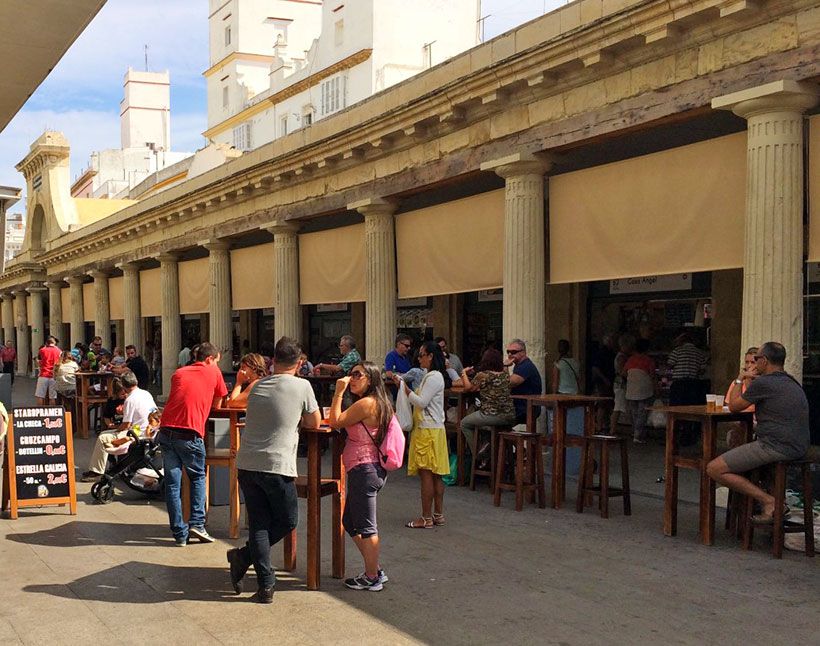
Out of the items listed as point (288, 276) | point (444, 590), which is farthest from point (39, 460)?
point (288, 276)

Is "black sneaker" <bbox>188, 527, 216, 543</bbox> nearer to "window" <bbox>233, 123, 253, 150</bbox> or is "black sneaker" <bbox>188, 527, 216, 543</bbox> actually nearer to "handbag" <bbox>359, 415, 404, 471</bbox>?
"handbag" <bbox>359, 415, 404, 471</bbox>

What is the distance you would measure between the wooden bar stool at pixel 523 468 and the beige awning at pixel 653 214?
2646mm

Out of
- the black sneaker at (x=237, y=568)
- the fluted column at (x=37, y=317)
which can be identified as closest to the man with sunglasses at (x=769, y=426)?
the black sneaker at (x=237, y=568)

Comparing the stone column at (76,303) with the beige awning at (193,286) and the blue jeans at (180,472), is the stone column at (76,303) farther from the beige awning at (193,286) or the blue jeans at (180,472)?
the blue jeans at (180,472)

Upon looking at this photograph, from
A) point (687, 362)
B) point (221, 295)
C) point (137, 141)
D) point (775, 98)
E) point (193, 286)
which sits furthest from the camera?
point (137, 141)

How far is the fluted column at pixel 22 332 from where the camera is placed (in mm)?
41031

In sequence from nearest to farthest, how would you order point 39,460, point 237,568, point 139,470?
point 237,568
point 39,460
point 139,470

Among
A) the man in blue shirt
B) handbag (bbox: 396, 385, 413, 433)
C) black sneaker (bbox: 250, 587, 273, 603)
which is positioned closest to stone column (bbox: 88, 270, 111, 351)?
the man in blue shirt

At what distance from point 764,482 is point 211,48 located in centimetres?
5866

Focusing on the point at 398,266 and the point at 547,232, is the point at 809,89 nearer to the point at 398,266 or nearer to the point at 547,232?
the point at 547,232

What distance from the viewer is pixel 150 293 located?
26078mm

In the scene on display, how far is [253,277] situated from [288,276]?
7.46 feet

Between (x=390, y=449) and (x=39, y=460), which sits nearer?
(x=390, y=449)

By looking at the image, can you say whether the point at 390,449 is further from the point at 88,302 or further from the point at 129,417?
the point at 88,302
